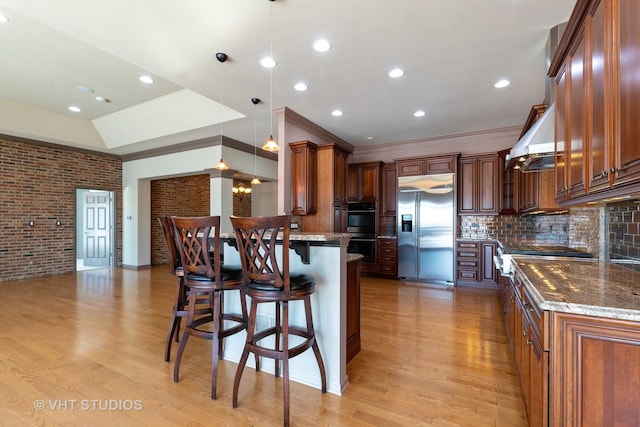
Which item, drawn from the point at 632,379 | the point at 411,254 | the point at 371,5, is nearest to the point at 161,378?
the point at 632,379

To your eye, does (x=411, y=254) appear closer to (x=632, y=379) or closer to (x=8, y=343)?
(x=632, y=379)

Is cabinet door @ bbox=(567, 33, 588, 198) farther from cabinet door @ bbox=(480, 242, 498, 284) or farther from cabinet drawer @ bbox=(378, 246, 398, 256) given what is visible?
cabinet drawer @ bbox=(378, 246, 398, 256)

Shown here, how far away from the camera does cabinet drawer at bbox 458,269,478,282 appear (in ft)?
17.2

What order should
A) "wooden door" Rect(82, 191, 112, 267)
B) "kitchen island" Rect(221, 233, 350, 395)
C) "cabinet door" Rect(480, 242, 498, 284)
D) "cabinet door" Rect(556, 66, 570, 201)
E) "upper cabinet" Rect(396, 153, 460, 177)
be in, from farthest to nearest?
"wooden door" Rect(82, 191, 112, 267) < "upper cabinet" Rect(396, 153, 460, 177) < "cabinet door" Rect(480, 242, 498, 284) < "kitchen island" Rect(221, 233, 350, 395) < "cabinet door" Rect(556, 66, 570, 201)

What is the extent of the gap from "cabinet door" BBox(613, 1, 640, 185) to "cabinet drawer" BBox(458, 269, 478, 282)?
4.40m

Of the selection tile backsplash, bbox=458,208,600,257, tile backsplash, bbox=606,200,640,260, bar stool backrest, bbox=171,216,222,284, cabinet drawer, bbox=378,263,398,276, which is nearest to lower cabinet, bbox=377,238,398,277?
cabinet drawer, bbox=378,263,398,276

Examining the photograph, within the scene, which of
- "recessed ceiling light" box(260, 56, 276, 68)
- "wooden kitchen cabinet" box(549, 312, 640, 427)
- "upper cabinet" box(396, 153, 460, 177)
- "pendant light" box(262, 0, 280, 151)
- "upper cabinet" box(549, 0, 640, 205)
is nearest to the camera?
"wooden kitchen cabinet" box(549, 312, 640, 427)

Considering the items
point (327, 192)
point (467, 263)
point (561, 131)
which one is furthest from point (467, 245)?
point (561, 131)

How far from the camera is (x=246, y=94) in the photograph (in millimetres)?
4000

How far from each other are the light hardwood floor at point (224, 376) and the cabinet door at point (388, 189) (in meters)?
2.61

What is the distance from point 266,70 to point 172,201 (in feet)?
19.6

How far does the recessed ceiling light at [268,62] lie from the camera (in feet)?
10.3

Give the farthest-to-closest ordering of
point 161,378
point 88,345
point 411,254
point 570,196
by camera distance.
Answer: point 411,254 → point 88,345 → point 161,378 → point 570,196

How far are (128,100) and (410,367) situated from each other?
19.3ft
